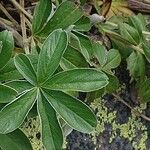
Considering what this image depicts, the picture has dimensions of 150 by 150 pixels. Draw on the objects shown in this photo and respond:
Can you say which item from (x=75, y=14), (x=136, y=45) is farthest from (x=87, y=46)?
(x=136, y=45)

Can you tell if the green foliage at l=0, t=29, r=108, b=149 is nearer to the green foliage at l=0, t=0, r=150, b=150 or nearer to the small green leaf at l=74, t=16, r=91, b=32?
the green foliage at l=0, t=0, r=150, b=150

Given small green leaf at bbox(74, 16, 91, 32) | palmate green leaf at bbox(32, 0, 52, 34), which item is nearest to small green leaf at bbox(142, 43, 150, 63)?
small green leaf at bbox(74, 16, 91, 32)

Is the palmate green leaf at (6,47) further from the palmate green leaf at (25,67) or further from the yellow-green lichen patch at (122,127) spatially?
the yellow-green lichen patch at (122,127)

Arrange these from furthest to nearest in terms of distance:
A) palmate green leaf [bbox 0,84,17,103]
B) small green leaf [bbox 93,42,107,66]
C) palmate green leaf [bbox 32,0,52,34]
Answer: small green leaf [bbox 93,42,107,66]
palmate green leaf [bbox 32,0,52,34]
palmate green leaf [bbox 0,84,17,103]

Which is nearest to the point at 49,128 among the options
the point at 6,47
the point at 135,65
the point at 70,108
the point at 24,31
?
the point at 70,108

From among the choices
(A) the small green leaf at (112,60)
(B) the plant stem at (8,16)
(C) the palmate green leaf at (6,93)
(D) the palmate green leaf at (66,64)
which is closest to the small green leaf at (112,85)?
(A) the small green leaf at (112,60)

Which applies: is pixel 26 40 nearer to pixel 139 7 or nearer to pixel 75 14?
pixel 75 14

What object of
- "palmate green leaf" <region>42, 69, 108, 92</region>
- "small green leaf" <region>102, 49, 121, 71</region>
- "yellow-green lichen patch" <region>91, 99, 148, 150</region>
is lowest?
"yellow-green lichen patch" <region>91, 99, 148, 150</region>
